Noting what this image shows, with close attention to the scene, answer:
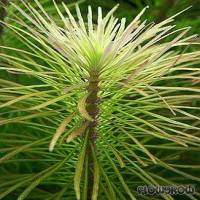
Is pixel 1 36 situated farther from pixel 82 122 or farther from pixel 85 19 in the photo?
pixel 82 122

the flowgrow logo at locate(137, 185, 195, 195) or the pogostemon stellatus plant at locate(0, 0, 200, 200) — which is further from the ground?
the pogostemon stellatus plant at locate(0, 0, 200, 200)

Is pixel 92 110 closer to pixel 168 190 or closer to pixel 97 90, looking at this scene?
pixel 97 90

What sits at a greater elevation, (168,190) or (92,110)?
(92,110)

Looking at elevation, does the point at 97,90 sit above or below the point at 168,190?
above

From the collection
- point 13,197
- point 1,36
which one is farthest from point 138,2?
point 13,197

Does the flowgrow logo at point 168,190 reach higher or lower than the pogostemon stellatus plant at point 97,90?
lower

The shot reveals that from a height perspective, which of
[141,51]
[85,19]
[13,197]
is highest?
[85,19]

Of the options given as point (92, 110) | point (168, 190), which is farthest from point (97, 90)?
point (168, 190)

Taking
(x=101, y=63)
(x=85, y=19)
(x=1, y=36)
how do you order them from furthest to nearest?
(x=85, y=19) → (x=1, y=36) → (x=101, y=63)
